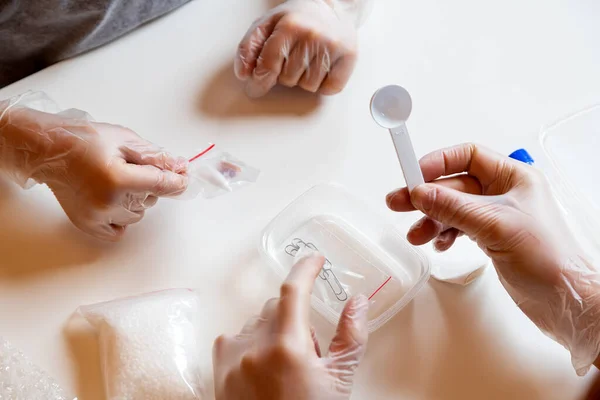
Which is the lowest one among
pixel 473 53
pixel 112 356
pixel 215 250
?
pixel 112 356

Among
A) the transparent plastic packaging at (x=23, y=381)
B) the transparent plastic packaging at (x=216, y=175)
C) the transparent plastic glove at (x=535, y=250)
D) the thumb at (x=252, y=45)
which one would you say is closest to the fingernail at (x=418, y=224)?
the transparent plastic glove at (x=535, y=250)

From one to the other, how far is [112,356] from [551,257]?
1.87ft

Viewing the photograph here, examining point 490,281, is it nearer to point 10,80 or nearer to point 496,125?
point 496,125

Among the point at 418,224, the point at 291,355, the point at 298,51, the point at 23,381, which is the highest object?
the point at 298,51

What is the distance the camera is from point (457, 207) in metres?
0.70

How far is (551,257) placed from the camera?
699 millimetres

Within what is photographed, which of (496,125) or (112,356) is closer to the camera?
(112,356)

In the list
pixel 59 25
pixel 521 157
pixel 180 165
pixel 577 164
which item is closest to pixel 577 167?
pixel 577 164

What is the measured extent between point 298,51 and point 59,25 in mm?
387

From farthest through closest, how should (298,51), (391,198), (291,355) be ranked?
(298,51) → (391,198) → (291,355)

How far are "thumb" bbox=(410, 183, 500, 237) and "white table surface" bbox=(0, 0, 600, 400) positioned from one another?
0.42 feet

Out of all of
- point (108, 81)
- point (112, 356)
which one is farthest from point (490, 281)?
point (108, 81)

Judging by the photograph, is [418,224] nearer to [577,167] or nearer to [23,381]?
[577,167]

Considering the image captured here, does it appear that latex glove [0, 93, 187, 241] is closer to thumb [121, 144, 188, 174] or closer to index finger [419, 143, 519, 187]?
thumb [121, 144, 188, 174]
